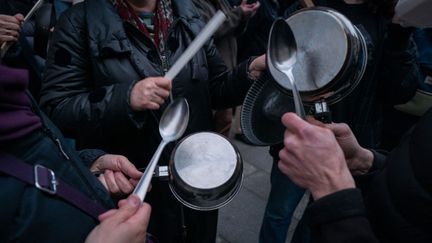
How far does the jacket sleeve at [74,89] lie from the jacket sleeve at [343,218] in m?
0.67

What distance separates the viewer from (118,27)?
1.23 m

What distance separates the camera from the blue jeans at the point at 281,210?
74.0 inches

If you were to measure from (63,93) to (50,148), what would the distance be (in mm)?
568

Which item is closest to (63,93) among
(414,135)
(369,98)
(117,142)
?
(117,142)

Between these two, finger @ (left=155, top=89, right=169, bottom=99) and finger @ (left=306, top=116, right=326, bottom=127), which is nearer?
finger @ (left=306, top=116, right=326, bottom=127)

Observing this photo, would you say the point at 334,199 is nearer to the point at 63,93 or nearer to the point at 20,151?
the point at 20,151

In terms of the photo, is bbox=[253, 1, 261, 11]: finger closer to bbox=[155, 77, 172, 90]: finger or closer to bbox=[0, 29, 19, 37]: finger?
bbox=[0, 29, 19, 37]: finger

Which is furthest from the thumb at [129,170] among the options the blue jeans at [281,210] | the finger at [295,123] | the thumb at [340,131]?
the blue jeans at [281,210]

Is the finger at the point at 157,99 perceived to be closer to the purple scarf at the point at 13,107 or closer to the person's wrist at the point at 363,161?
the purple scarf at the point at 13,107

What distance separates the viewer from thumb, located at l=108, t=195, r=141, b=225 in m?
0.70

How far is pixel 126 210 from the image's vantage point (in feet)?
2.37

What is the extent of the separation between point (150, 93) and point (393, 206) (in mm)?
689

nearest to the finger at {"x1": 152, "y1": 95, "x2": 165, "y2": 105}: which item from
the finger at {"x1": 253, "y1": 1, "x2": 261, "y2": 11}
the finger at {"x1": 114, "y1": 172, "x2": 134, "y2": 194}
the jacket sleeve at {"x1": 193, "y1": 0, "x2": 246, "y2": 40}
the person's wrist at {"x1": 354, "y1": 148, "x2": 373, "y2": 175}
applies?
the finger at {"x1": 114, "y1": 172, "x2": 134, "y2": 194}

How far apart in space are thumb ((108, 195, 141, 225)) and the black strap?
83mm
